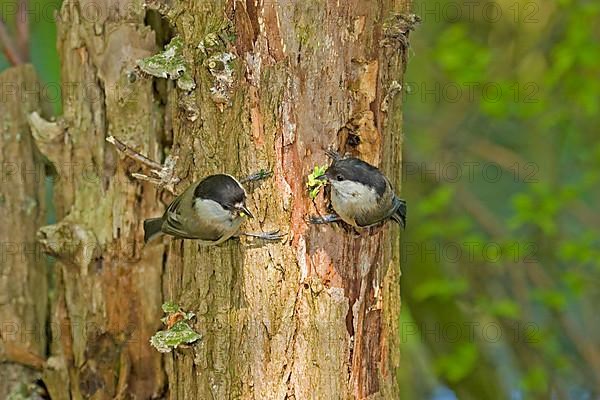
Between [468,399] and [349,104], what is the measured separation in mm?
1766

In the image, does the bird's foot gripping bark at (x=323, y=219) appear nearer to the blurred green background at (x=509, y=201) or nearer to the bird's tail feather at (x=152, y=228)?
the bird's tail feather at (x=152, y=228)

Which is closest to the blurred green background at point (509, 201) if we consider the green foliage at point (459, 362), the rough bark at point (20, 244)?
the green foliage at point (459, 362)

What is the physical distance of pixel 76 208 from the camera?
2154 mm

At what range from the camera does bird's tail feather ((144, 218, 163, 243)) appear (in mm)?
1923

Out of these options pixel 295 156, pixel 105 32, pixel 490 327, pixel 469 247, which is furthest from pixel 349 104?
pixel 490 327

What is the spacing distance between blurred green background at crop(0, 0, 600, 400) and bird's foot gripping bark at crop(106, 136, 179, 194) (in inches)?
50.9

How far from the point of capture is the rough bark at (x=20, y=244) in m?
2.28

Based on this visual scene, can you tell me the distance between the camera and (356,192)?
1588 millimetres

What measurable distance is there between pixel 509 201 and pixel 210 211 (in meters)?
2.14

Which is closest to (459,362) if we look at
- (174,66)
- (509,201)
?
(509,201)

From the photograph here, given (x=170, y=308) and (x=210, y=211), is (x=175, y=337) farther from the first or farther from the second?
(x=210, y=211)

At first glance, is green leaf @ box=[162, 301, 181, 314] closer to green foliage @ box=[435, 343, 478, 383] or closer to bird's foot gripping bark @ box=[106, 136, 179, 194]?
bird's foot gripping bark @ box=[106, 136, 179, 194]

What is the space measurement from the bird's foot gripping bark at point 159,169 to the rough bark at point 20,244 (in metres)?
0.59

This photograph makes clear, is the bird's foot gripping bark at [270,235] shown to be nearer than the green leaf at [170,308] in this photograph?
Yes
